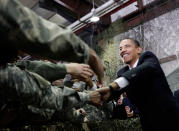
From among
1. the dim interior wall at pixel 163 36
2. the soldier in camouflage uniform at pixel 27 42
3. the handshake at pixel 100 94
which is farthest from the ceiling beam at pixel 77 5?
the soldier in camouflage uniform at pixel 27 42

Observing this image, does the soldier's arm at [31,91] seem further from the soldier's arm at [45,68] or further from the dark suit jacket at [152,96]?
the dark suit jacket at [152,96]

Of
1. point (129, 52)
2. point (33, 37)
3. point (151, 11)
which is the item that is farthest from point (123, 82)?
point (151, 11)

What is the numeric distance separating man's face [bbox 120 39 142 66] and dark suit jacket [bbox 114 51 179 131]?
0.38 meters

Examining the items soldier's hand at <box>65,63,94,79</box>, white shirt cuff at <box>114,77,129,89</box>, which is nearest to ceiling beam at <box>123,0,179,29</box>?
white shirt cuff at <box>114,77,129,89</box>

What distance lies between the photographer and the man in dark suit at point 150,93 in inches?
52.9

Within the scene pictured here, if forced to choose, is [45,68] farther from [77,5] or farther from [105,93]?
[77,5]

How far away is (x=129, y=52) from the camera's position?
6.14 ft

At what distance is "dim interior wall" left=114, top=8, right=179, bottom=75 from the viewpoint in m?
2.97

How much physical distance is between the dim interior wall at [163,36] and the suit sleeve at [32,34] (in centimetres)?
287

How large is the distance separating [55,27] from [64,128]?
116cm

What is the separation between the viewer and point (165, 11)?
316cm

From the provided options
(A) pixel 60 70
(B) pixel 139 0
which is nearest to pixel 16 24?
(A) pixel 60 70

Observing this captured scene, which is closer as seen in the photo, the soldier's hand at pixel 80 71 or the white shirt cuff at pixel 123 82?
the soldier's hand at pixel 80 71

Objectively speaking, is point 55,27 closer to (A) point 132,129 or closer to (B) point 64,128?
(B) point 64,128
